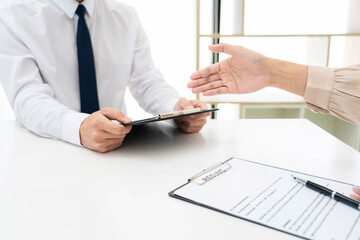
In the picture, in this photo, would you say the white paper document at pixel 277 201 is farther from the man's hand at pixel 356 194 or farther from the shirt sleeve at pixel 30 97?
the shirt sleeve at pixel 30 97

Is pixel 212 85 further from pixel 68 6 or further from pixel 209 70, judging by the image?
pixel 68 6

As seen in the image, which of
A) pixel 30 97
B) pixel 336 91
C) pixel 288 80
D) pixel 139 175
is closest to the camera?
pixel 139 175

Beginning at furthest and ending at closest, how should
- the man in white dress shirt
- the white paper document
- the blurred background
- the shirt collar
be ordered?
the blurred background
the shirt collar
the man in white dress shirt
the white paper document

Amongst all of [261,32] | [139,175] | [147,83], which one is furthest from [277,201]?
[261,32]

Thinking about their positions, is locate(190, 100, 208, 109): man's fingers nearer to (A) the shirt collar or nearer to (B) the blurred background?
(A) the shirt collar

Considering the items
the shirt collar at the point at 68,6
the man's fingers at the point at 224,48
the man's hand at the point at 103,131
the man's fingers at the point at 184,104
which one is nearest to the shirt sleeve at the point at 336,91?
the man's fingers at the point at 224,48

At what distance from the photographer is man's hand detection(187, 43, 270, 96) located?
926 mm

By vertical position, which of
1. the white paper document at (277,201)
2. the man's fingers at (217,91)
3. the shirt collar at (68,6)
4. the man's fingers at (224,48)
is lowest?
the white paper document at (277,201)

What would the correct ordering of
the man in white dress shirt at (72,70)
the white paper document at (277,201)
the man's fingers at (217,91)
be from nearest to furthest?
the white paper document at (277,201)
the man in white dress shirt at (72,70)
the man's fingers at (217,91)

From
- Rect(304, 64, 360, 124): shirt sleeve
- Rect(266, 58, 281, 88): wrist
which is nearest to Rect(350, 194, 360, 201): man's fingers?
Rect(304, 64, 360, 124): shirt sleeve

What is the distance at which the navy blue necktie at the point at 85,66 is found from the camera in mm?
1117

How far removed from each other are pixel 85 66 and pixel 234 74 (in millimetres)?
562

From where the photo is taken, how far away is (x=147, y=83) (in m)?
1.34

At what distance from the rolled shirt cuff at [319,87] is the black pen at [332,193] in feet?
0.97
